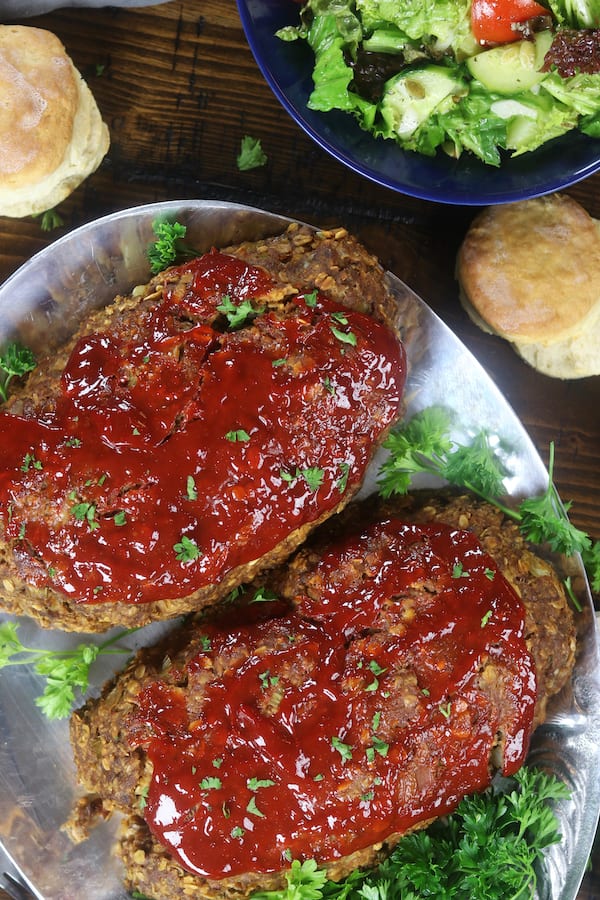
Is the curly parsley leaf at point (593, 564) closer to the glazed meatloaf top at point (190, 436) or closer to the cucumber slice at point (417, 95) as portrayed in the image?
the glazed meatloaf top at point (190, 436)

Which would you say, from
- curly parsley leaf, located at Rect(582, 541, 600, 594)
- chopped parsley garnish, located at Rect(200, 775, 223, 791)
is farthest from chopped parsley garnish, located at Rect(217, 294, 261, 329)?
curly parsley leaf, located at Rect(582, 541, 600, 594)

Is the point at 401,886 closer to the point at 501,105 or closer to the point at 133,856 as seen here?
the point at 133,856

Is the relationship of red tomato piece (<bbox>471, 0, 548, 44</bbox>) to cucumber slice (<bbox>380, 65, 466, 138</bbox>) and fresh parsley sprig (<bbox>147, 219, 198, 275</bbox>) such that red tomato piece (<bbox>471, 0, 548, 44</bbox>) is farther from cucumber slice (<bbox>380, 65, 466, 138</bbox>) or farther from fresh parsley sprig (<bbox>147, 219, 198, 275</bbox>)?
fresh parsley sprig (<bbox>147, 219, 198, 275</bbox>)

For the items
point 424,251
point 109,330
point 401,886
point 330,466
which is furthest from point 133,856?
point 424,251

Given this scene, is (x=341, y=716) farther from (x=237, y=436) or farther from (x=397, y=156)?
(x=397, y=156)

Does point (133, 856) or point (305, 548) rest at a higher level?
point (305, 548)

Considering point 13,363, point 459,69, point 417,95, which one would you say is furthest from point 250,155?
point 13,363

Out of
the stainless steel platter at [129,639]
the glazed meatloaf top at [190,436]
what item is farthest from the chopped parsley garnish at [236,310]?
the stainless steel platter at [129,639]
